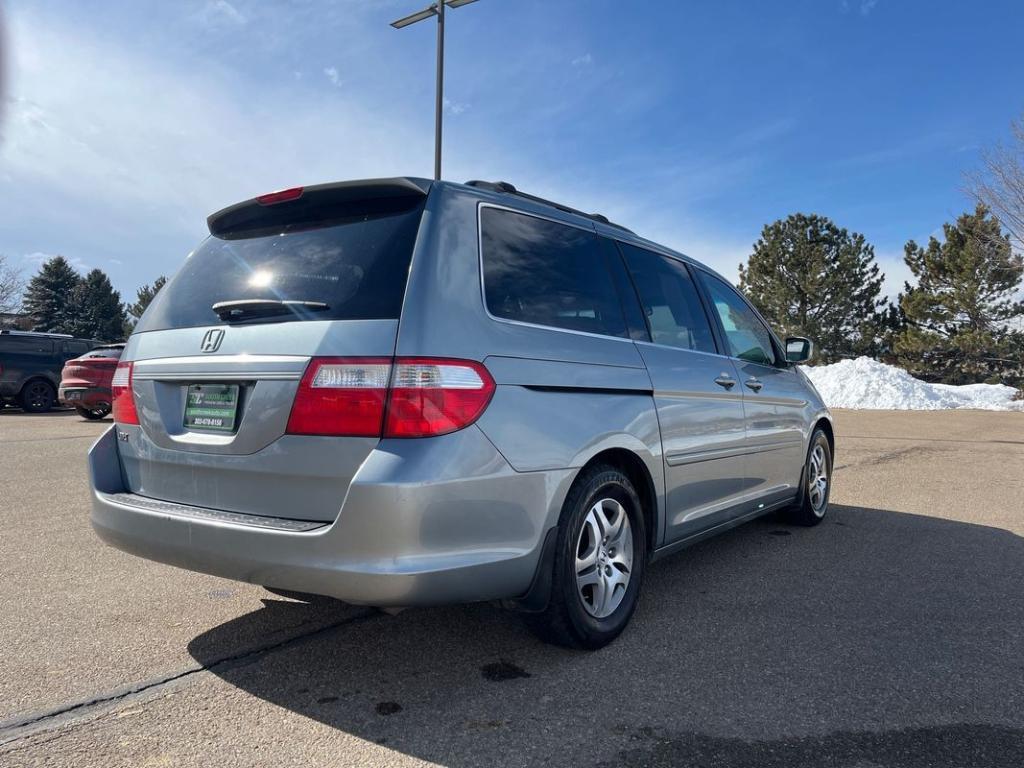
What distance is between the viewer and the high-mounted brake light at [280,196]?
295 cm

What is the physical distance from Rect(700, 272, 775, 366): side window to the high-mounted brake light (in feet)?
8.49

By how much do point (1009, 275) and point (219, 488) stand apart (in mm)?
37371

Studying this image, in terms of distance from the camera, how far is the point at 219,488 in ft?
8.65

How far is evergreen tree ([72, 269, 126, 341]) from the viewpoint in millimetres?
57781

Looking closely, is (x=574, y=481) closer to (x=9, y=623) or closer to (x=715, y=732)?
(x=715, y=732)

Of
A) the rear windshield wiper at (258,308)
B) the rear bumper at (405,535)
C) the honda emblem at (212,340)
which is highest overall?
the rear windshield wiper at (258,308)

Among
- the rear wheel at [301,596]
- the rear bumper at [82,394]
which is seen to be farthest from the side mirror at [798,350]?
the rear bumper at [82,394]

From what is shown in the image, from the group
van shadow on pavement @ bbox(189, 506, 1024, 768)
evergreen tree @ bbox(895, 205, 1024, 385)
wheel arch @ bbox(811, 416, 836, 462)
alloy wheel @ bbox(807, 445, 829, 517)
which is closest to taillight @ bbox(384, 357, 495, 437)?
van shadow on pavement @ bbox(189, 506, 1024, 768)

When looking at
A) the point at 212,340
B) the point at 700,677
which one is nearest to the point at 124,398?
the point at 212,340

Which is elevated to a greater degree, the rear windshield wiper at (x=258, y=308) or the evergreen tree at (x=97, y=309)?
the evergreen tree at (x=97, y=309)

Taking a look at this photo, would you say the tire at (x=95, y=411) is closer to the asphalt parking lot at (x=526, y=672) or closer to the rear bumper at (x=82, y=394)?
the rear bumper at (x=82, y=394)

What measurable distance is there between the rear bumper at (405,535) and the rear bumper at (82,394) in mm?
12609

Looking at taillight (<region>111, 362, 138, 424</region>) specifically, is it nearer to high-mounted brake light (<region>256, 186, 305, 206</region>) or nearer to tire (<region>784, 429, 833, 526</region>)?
high-mounted brake light (<region>256, 186, 305, 206</region>)

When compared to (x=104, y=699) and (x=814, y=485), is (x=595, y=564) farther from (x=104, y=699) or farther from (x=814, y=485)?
(x=814, y=485)
